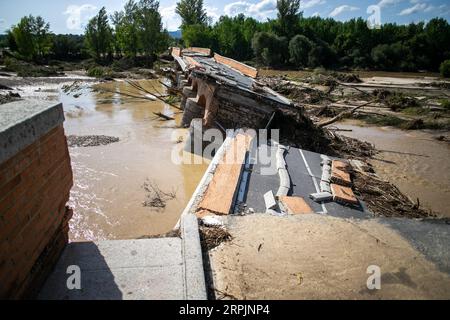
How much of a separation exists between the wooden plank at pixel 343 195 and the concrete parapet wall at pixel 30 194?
4.10 metres

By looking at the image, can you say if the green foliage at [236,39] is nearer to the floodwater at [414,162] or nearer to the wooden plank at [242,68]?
the wooden plank at [242,68]

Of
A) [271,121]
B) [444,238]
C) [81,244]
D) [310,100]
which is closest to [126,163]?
[271,121]

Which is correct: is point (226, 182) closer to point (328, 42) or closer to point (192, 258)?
point (192, 258)

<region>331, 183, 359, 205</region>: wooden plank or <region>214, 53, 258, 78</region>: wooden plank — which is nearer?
<region>331, 183, 359, 205</region>: wooden plank

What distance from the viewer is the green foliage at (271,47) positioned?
4397 centimetres

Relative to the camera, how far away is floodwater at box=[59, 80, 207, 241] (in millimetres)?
5883

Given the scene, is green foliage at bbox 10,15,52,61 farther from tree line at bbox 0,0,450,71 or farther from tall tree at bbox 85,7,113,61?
tall tree at bbox 85,7,113,61

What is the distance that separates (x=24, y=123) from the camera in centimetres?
222

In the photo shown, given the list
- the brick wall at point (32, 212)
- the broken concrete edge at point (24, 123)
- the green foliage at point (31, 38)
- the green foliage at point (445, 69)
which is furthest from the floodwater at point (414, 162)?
the green foliage at point (31, 38)

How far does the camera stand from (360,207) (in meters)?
5.16

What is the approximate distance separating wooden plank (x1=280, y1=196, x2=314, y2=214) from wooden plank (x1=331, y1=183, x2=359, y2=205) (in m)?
0.72

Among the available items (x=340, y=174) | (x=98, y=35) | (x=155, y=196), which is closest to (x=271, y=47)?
(x=98, y=35)

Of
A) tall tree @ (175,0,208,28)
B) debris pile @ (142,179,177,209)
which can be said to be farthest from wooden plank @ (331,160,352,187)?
tall tree @ (175,0,208,28)

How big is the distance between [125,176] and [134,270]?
212 inches
